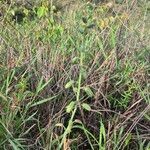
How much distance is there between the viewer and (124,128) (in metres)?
1.86

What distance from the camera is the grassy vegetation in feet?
5.72

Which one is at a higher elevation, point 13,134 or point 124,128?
point 13,134

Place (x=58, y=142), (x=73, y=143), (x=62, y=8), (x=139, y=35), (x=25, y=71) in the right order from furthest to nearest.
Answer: (x=62, y=8) < (x=139, y=35) < (x=25, y=71) < (x=73, y=143) < (x=58, y=142)

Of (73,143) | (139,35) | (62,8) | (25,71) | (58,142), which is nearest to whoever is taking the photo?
(58,142)

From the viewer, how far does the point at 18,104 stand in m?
1.80

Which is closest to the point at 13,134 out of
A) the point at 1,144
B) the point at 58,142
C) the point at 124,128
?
the point at 1,144

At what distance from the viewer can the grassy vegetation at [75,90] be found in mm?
1743

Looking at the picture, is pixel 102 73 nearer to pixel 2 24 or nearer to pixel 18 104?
pixel 18 104

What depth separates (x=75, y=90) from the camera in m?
1.73

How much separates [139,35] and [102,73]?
59cm

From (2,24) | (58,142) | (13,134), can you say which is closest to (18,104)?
(13,134)

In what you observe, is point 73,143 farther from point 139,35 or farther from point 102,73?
point 139,35

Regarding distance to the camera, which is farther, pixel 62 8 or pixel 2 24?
pixel 62 8

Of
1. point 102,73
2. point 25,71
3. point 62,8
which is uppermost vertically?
point 25,71
